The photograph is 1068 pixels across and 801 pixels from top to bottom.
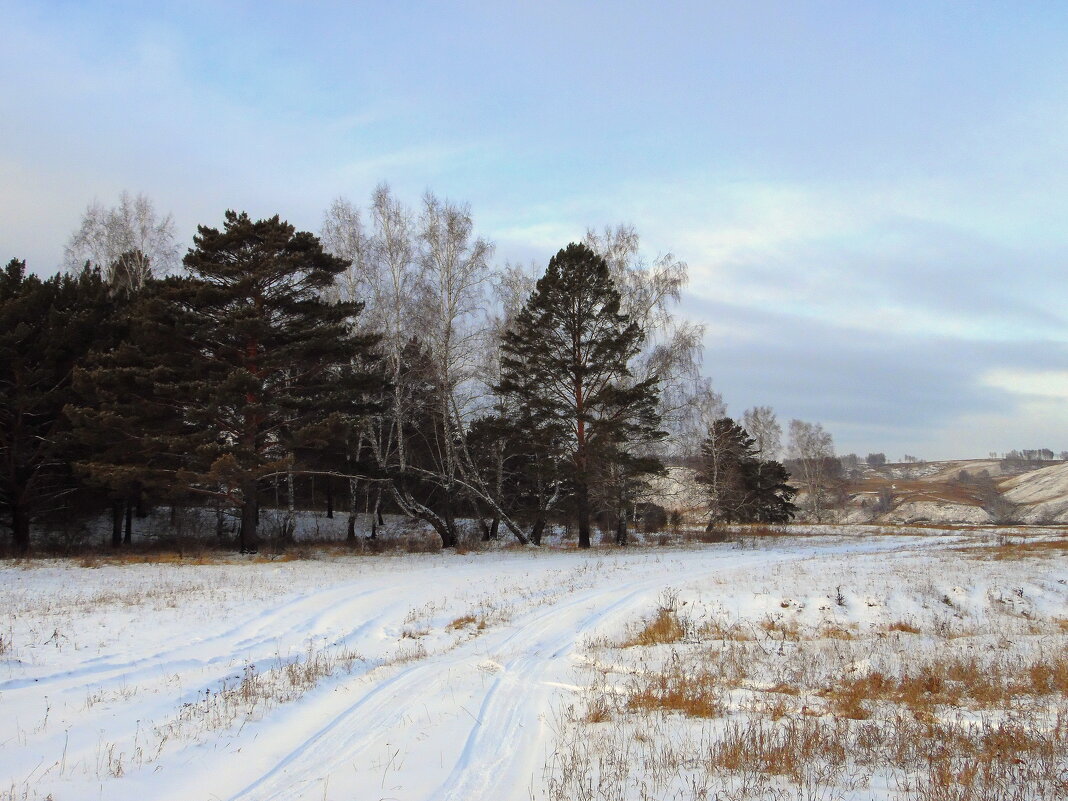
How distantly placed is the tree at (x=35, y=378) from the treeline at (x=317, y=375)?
83 millimetres

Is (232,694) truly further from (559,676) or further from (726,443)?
(726,443)

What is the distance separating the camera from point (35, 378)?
25.0 metres

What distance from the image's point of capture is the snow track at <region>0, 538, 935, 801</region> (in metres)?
4.80

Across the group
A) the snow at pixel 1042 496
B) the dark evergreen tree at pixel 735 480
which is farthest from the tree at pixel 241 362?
the snow at pixel 1042 496

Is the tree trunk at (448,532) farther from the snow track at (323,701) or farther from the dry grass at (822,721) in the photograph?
the dry grass at (822,721)

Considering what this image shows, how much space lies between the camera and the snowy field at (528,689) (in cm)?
484

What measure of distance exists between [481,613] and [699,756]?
742cm

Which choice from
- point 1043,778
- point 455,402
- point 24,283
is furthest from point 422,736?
point 24,283

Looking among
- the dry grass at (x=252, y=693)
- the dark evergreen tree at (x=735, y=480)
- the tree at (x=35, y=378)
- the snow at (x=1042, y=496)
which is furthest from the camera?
the snow at (x=1042, y=496)

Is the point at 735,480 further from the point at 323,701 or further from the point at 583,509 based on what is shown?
the point at 323,701

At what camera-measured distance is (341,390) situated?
23.8 m

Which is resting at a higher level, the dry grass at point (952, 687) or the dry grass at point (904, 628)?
the dry grass at point (952, 687)

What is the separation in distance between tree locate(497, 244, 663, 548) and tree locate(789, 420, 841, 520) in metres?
45.7

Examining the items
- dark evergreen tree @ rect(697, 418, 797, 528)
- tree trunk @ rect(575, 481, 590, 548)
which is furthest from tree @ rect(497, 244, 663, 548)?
dark evergreen tree @ rect(697, 418, 797, 528)
